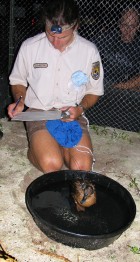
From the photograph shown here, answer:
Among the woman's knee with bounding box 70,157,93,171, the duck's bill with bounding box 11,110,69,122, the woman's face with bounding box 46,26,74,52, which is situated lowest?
the woman's knee with bounding box 70,157,93,171

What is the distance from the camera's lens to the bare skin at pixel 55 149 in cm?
300

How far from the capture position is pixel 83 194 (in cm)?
261

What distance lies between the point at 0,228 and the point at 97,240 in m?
0.83

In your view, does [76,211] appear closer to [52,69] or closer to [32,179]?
[32,179]

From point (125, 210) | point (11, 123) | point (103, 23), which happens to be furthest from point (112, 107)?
point (125, 210)

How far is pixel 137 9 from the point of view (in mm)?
4180

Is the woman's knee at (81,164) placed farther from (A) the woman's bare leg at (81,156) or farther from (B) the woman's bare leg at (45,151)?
(B) the woman's bare leg at (45,151)

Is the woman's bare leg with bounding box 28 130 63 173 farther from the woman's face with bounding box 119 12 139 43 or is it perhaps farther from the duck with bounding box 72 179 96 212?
the woman's face with bounding box 119 12 139 43

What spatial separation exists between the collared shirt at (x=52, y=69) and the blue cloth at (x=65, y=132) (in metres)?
0.22

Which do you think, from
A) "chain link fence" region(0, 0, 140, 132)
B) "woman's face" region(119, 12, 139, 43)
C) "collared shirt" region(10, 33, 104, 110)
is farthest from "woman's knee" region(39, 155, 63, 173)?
"woman's face" region(119, 12, 139, 43)

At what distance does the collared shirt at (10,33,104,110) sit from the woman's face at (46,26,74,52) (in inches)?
5.7

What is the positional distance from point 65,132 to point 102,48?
5.44 ft

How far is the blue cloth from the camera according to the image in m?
3.16

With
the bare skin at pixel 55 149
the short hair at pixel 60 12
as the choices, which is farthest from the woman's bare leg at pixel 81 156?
the short hair at pixel 60 12
